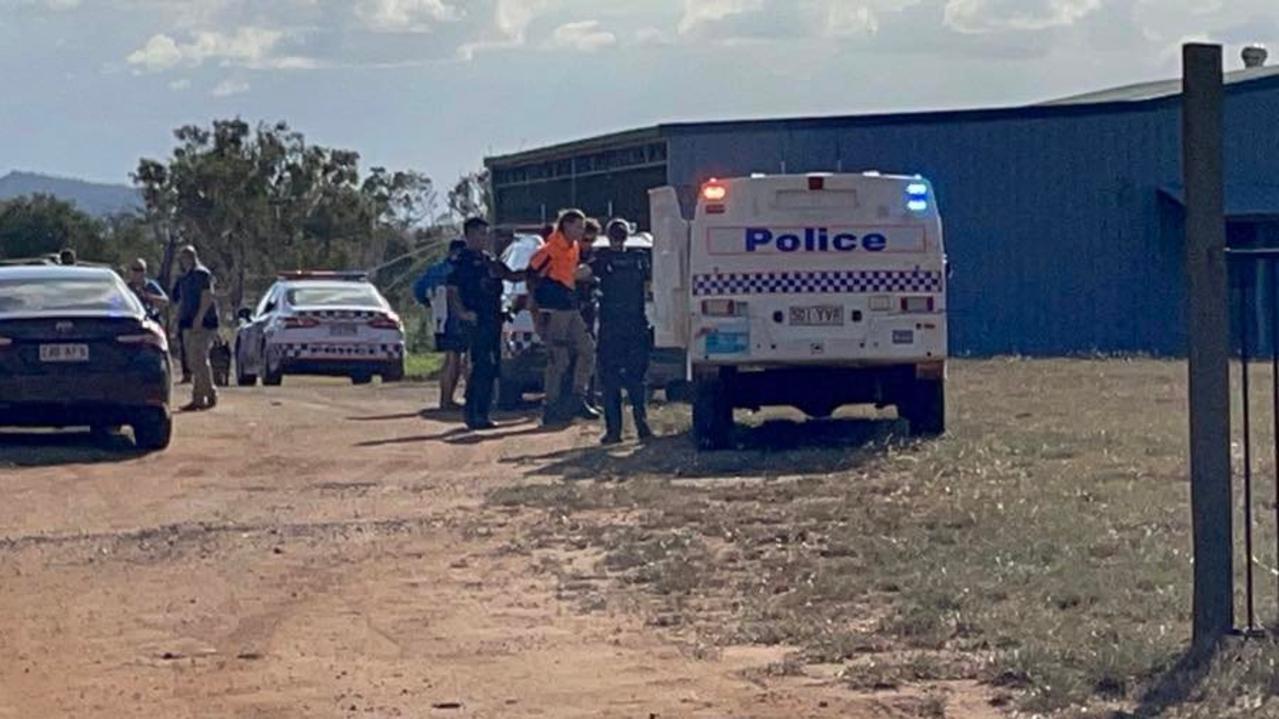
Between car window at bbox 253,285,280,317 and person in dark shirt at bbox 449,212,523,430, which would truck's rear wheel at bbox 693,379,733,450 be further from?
car window at bbox 253,285,280,317

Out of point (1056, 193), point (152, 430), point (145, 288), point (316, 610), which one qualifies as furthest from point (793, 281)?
point (1056, 193)

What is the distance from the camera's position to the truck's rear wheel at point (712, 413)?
57.1 ft

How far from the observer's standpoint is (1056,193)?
37125 millimetres

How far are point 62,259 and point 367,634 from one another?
15619 mm

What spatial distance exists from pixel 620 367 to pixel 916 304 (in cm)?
252

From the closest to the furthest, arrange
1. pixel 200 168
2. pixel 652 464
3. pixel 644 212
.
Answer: pixel 652 464
pixel 644 212
pixel 200 168

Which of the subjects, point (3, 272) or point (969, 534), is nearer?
point (969, 534)

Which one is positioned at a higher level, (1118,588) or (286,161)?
(286,161)

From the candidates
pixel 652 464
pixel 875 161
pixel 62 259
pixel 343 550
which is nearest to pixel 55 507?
pixel 343 550

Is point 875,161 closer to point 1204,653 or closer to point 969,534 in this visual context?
point 969,534

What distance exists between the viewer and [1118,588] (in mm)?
9961

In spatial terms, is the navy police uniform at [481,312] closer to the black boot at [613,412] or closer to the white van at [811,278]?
the black boot at [613,412]

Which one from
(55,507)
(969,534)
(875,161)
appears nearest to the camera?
(969,534)

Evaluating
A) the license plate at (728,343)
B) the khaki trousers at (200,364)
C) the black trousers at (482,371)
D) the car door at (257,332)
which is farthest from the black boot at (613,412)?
the car door at (257,332)
